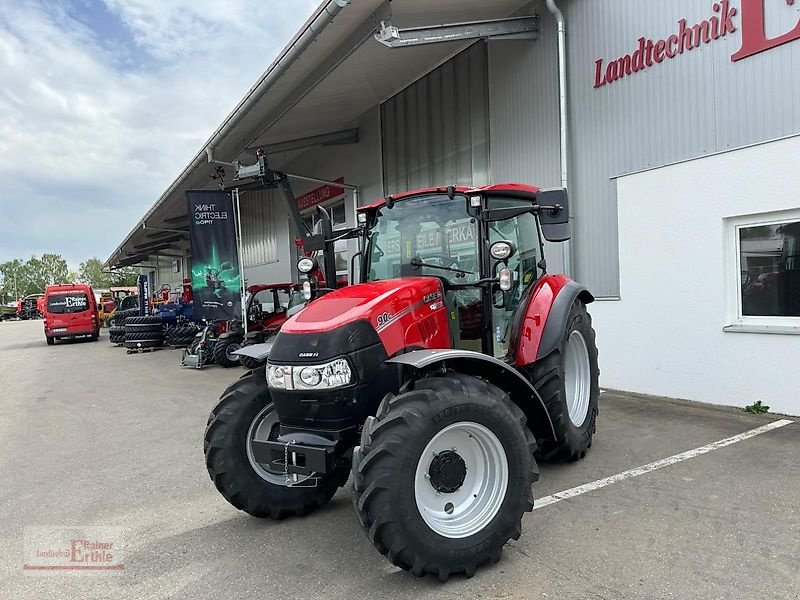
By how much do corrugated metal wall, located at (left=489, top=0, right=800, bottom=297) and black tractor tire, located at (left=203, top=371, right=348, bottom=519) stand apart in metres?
5.49

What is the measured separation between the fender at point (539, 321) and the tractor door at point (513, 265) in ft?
0.21

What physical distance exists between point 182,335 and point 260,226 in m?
5.53

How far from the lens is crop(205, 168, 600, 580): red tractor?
10.0ft

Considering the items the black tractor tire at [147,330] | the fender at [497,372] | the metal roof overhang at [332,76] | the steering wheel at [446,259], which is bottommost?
the black tractor tire at [147,330]

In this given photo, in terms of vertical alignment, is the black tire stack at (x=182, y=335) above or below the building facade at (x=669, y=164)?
below

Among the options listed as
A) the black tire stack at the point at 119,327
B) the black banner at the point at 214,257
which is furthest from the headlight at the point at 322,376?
the black tire stack at the point at 119,327

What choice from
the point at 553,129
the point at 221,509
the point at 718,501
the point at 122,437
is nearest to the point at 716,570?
the point at 718,501

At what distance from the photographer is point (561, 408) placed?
4551 mm

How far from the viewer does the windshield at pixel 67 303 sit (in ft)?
76.6

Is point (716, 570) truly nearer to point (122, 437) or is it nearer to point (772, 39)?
point (772, 39)

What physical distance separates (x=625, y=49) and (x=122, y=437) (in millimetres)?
7799

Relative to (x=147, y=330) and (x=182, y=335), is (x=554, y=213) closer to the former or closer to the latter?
(x=182, y=335)

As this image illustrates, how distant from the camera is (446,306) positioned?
4.18m
